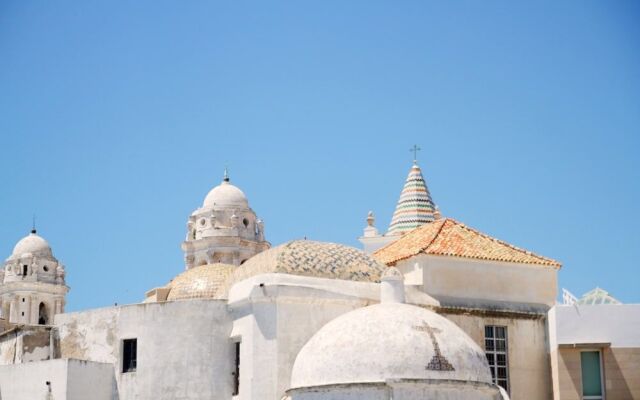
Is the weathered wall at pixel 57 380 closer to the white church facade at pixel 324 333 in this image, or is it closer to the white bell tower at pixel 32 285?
the white church facade at pixel 324 333

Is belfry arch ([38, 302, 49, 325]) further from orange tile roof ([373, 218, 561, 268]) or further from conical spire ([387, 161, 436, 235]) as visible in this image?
orange tile roof ([373, 218, 561, 268])

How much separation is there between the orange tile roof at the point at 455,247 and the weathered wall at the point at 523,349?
1.68 metres

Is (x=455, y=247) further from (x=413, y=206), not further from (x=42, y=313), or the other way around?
(x=42, y=313)

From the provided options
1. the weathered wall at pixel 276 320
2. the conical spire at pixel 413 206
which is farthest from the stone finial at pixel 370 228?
the weathered wall at pixel 276 320

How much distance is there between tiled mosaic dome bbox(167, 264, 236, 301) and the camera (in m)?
32.2

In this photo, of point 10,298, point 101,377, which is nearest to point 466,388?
point 101,377

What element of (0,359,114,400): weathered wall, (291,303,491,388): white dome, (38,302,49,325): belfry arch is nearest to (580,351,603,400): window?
(291,303,491,388): white dome

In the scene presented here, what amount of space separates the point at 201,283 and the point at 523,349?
31.1 ft

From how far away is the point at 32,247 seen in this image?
59.3m

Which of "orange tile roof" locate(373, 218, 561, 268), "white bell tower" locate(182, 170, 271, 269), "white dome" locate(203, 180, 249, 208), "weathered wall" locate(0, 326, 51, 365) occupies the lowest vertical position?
"weathered wall" locate(0, 326, 51, 365)

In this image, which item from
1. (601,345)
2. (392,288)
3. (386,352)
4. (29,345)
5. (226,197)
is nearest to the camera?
(386,352)

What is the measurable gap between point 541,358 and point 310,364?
8298 mm

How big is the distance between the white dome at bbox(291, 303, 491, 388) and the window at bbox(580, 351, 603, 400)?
5075 mm

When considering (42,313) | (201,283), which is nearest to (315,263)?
(201,283)
